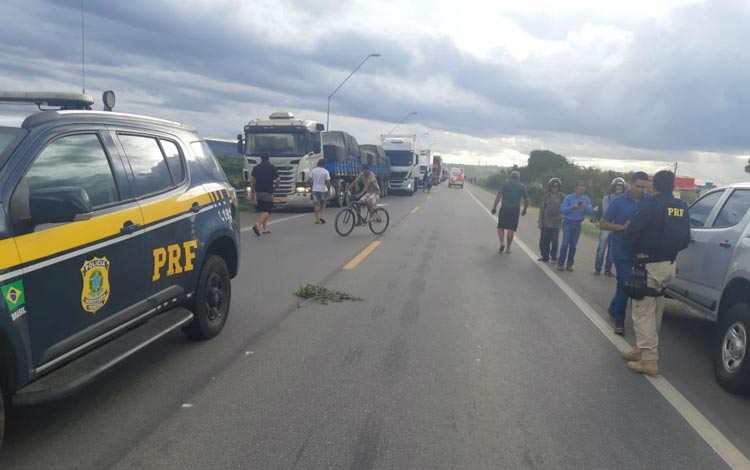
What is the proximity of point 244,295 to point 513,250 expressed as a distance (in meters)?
7.64

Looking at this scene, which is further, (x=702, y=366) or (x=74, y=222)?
(x=702, y=366)

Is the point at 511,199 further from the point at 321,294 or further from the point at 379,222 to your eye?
the point at 321,294

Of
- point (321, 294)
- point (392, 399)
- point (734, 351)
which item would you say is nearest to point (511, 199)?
point (321, 294)

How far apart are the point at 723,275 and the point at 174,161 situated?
519cm

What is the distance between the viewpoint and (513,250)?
1384 centimetres

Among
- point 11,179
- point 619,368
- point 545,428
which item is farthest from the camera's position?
point 619,368

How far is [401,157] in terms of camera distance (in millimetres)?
41344

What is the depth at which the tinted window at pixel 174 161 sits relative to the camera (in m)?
5.34

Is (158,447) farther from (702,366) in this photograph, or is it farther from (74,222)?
(702,366)

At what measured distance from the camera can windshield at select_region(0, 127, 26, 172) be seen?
346cm

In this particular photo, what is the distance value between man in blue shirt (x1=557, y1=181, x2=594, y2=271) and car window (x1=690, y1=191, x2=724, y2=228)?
3658 mm

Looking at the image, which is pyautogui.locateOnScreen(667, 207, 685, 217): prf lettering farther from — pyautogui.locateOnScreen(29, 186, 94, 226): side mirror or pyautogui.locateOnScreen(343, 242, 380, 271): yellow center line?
pyautogui.locateOnScreen(343, 242, 380, 271): yellow center line

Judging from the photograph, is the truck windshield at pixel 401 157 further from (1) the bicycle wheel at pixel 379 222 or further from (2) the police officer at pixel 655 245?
(2) the police officer at pixel 655 245

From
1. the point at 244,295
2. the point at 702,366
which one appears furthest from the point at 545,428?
the point at 244,295
